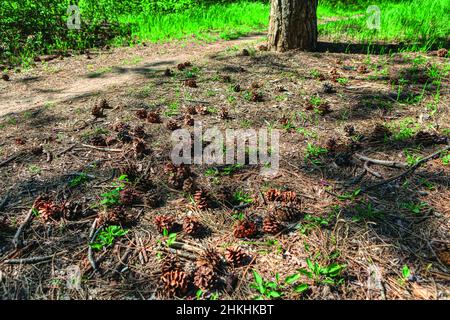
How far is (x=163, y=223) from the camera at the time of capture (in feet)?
8.39

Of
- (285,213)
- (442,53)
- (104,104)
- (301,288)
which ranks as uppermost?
(442,53)

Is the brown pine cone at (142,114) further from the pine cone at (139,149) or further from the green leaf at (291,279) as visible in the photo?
the green leaf at (291,279)

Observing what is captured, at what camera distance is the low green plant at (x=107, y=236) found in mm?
2428

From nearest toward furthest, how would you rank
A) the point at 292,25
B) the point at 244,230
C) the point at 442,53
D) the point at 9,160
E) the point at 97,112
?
1. the point at 244,230
2. the point at 9,160
3. the point at 97,112
4. the point at 442,53
5. the point at 292,25

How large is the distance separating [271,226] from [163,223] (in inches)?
34.3

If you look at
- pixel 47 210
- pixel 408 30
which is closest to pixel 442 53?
pixel 408 30

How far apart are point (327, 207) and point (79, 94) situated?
4302 millimetres

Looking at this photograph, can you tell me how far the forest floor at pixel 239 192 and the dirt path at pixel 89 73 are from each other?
0.20 m

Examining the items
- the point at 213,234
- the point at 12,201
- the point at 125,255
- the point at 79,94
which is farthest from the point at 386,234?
the point at 79,94

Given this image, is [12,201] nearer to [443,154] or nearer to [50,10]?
[443,154]

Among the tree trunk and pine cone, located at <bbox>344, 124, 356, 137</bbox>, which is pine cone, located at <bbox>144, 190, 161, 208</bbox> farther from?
the tree trunk

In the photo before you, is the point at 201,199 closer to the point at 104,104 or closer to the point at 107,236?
the point at 107,236

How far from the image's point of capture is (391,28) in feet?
22.5

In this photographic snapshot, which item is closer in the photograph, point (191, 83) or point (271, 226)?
point (271, 226)
